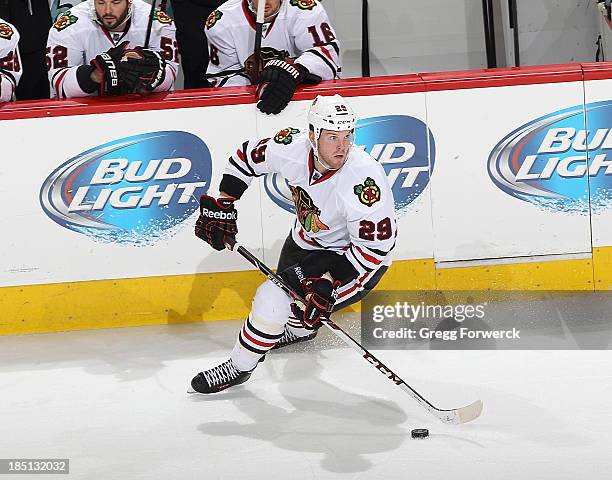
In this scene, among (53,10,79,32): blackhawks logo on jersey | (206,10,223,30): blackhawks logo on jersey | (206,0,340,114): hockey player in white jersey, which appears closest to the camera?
(206,0,340,114): hockey player in white jersey

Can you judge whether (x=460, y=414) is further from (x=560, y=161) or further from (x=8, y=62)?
(x=8, y=62)

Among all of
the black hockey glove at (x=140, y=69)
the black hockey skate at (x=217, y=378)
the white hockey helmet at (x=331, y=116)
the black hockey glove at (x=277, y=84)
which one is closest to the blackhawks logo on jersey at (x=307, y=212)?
the white hockey helmet at (x=331, y=116)

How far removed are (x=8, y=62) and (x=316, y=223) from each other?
1.77 meters

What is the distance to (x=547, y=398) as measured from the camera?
369 cm

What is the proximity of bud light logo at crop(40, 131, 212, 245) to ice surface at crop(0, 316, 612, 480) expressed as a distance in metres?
0.46

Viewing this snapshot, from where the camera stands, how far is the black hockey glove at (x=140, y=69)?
4.54m

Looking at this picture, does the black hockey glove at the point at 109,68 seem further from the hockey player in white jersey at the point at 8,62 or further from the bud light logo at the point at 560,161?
the bud light logo at the point at 560,161

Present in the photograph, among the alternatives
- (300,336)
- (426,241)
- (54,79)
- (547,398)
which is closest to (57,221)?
(54,79)

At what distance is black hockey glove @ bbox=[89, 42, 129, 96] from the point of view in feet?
15.0

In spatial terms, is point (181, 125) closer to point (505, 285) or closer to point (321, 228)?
point (321, 228)

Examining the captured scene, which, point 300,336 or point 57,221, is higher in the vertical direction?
point 57,221

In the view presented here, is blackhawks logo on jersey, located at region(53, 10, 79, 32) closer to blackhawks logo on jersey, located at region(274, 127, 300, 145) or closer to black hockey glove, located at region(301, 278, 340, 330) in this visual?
blackhawks logo on jersey, located at region(274, 127, 300, 145)

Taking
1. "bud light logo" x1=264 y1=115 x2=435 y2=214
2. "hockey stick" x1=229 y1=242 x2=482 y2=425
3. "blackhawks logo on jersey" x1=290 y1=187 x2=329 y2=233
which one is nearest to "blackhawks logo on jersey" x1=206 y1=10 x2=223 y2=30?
"bud light logo" x1=264 y1=115 x2=435 y2=214

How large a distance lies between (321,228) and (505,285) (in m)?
1.18
